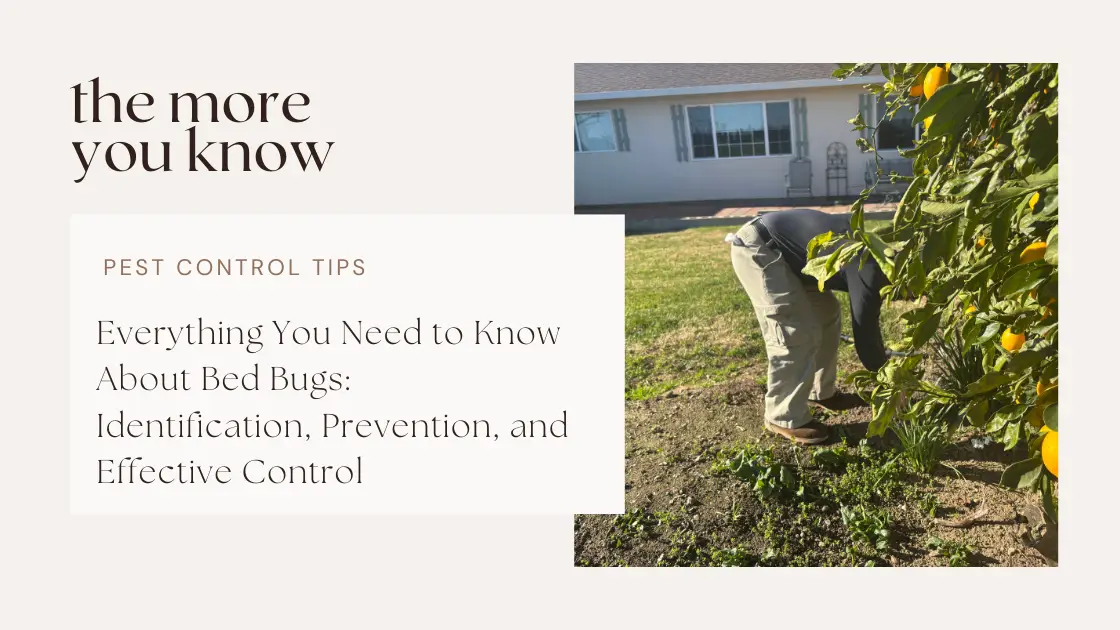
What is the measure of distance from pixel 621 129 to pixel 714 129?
1297mm

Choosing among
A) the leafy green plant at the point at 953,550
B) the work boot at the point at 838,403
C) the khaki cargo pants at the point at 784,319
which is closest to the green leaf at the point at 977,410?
the leafy green plant at the point at 953,550

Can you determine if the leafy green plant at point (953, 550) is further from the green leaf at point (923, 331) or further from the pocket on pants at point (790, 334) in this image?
the green leaf at point (923, 331)

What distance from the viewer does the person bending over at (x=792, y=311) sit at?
3523 millimetres

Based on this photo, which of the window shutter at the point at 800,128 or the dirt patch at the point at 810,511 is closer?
the dirt patch at the point at 810,511

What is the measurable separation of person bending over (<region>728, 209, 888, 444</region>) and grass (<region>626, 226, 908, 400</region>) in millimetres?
654

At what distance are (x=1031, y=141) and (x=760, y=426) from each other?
8.01 ft

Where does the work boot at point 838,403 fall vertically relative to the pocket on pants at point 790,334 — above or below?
below

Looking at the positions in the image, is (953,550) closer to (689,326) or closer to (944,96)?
(944,96)

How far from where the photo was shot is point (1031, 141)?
163cm

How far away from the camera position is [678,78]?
36.0ft

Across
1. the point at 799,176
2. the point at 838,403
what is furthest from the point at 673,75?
the point at 838,403

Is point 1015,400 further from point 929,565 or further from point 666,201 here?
point 666,201

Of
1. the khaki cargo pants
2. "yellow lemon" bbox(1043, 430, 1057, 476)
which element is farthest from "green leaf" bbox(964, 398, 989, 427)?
the khaki cargo pants

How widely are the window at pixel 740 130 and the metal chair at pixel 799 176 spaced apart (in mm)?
190
